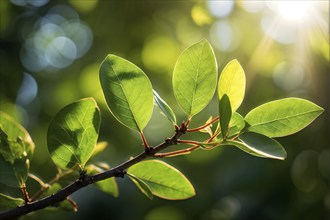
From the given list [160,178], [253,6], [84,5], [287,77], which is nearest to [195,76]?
[160,178]

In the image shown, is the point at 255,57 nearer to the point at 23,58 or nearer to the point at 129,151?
the point at 129,151

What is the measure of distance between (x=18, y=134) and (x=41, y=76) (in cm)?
207

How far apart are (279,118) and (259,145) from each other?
7cm

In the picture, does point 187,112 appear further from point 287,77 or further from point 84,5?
point 287,77

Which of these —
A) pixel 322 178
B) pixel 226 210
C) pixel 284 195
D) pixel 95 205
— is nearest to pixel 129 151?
pixel 95 205

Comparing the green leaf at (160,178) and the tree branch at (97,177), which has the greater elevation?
the tree branch at (97,177)

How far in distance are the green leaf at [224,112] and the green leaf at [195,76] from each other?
5 centimetres

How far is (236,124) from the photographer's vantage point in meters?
0.66

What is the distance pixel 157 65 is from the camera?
2.53m

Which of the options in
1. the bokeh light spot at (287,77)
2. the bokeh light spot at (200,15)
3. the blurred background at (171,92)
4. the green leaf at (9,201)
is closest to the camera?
the green leaf at (9,201)

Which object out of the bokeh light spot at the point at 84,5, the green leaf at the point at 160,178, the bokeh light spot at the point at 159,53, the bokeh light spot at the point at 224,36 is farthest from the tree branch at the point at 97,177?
the bokeh light spot at the point at 84,5

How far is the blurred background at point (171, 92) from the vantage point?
2318mm

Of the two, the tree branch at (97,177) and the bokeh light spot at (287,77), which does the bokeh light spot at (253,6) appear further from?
the tree branch at (97,177)

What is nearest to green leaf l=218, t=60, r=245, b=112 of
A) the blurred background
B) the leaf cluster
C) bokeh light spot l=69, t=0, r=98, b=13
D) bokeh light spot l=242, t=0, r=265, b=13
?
the leaf cluster
